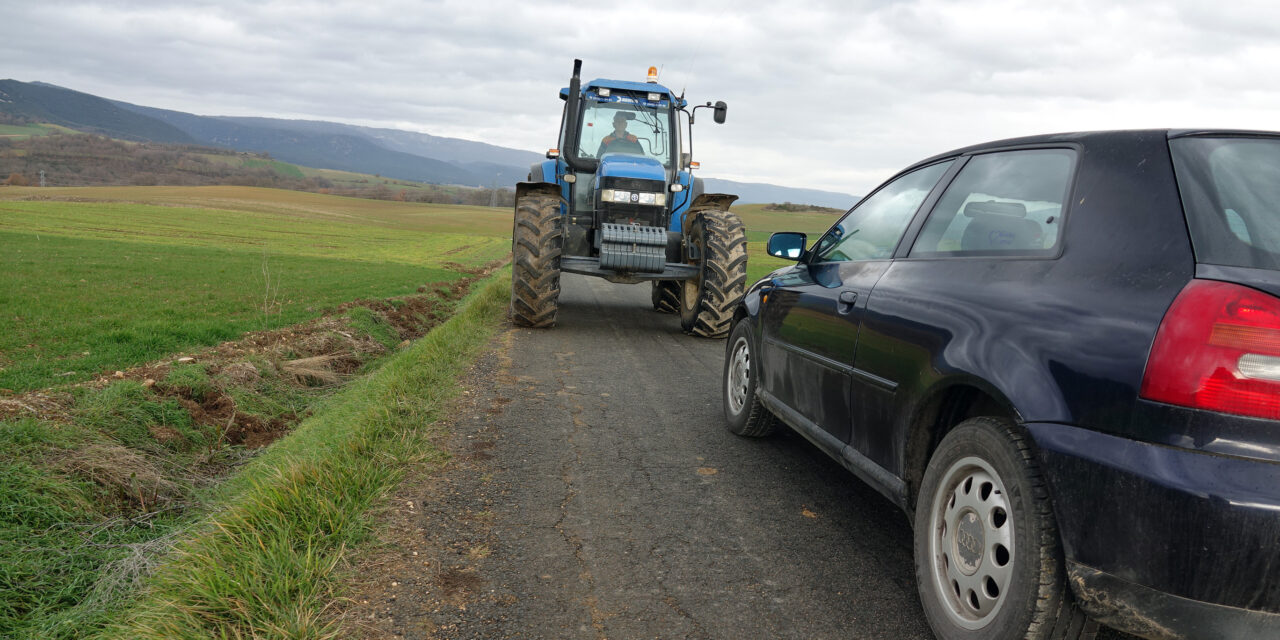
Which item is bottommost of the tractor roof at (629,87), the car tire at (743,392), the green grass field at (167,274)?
the green grass field at (167,274)

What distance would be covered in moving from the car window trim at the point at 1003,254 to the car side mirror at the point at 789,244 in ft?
3.43

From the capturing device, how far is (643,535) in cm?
346

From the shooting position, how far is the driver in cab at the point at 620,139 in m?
10.8

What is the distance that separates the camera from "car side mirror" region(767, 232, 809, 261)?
442 cm

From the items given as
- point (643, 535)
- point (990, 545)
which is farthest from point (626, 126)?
point (990, 545)

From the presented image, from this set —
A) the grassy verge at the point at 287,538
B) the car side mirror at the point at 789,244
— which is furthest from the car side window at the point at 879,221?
the grassy verge at the point at 287,538

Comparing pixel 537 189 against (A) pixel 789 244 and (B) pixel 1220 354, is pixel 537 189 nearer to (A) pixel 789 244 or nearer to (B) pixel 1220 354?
(A) pixel 789 244

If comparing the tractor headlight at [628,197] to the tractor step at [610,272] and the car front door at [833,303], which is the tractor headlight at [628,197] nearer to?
the tractor step at [610,272]

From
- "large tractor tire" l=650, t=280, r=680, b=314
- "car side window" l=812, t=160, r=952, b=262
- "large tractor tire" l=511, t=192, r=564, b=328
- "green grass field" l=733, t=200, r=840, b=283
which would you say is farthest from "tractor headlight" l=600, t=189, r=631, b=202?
"green grass field" l=733, t=200, r=840, b=283

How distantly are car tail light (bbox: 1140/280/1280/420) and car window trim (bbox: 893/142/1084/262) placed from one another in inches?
20.9

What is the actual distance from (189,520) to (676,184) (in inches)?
293

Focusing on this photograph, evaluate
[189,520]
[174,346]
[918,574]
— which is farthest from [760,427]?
[174,346]

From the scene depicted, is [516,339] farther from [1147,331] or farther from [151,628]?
[1147,331]

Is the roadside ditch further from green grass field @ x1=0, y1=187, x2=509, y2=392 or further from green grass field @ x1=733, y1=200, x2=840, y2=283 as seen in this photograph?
green grass field @ x1=733, y1=200, x2=840, y2=283
